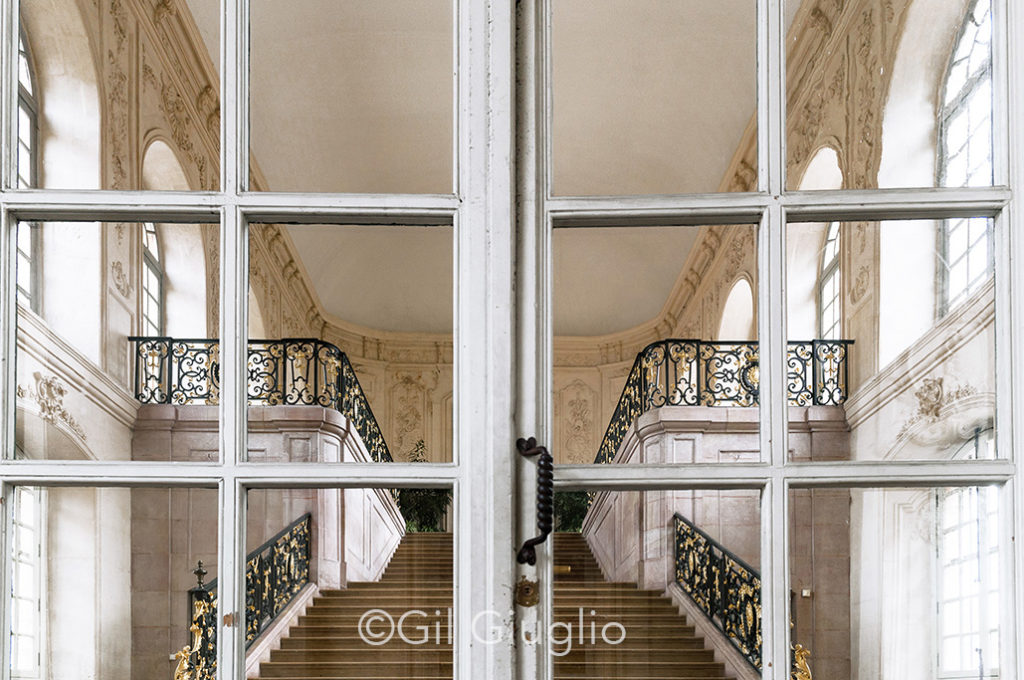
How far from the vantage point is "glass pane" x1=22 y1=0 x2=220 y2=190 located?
139 centimetres

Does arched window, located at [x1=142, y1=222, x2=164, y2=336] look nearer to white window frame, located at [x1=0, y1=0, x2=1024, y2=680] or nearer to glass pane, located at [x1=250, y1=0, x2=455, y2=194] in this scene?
white window frame, located at [x1=0, y1=0, x2=1024, y2=680]

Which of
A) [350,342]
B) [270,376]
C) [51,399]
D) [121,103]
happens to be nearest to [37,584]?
[51,399]

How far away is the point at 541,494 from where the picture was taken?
1.29 m

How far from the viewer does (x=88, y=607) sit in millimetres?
1351

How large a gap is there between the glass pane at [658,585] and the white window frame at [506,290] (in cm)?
3

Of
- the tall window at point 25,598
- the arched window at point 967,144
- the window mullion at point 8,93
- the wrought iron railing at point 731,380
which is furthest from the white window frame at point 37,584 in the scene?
the arched window at point 967,144

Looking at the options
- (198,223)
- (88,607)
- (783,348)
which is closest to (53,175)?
(198,223)

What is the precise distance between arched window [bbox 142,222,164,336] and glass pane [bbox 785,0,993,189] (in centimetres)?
89

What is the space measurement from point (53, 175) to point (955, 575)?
54.1 inches

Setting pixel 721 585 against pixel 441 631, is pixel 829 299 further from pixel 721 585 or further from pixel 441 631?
pixel 441 631

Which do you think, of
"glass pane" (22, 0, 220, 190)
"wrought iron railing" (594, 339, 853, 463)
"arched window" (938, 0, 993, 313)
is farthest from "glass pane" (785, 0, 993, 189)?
"glass pane" (22, 0, 220, 190)

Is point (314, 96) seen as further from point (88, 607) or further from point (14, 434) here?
point (88, 607)

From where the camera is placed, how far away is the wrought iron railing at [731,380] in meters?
1.36

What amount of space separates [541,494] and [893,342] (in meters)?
0.54
